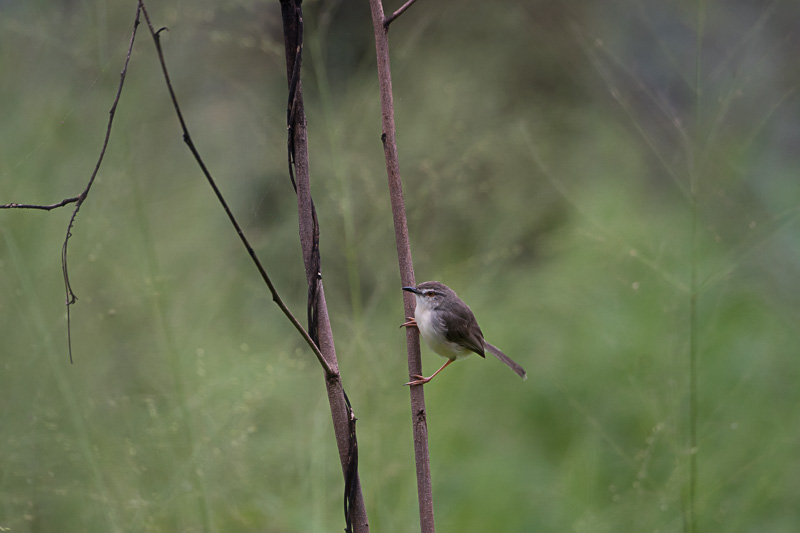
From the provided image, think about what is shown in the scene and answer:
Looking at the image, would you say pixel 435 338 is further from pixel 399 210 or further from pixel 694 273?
pixel 399 210

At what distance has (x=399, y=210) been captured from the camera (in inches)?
37.6

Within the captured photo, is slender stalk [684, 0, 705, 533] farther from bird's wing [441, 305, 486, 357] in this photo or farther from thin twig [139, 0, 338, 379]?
thin twig [139, 0, 338, 379]

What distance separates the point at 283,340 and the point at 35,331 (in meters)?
0.69

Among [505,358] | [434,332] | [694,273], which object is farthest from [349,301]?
[694,273]

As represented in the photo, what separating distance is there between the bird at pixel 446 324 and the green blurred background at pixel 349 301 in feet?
0.35

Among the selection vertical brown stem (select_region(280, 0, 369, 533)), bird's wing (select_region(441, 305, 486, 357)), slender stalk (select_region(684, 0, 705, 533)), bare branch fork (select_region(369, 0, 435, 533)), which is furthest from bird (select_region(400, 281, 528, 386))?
vertical brown stem (select_region(280, 0, 369, 533))

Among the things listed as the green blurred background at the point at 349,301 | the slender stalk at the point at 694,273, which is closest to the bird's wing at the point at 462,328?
the green blurred background at the point at 349,301

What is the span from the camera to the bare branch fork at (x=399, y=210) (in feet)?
3.00

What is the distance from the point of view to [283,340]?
6.63 feet

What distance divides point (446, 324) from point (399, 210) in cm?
79

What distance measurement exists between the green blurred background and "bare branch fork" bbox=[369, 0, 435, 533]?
13.0 inches

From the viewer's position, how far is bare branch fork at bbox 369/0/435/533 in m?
0.91

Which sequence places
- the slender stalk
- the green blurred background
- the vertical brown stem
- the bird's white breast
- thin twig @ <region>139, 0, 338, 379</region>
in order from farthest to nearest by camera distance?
the bird's white breast < the green blurred background < the slender stalk < the vertical brown stem < thin twig @ <region>139, 0, 338, 379</region>

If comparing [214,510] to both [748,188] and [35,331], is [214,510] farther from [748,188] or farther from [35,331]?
[748,188]
